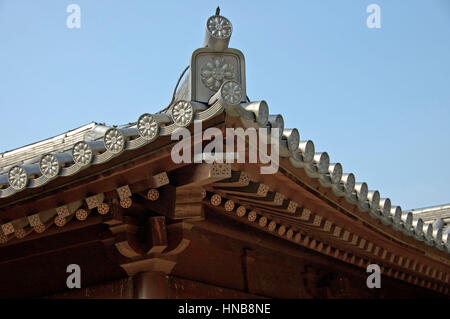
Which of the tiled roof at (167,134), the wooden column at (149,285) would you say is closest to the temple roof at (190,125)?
the tiled roof at (167,134)

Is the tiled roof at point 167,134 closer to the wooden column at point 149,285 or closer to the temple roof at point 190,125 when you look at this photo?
the temple roof at point 190,125

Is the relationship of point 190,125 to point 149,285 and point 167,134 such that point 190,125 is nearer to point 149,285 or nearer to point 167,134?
point 167,134

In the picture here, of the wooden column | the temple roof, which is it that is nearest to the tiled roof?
the temple roof

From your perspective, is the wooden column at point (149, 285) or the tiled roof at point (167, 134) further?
the wooden column at point (149, 285)

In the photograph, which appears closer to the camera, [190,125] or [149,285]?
[190,125]

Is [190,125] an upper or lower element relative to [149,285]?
upper

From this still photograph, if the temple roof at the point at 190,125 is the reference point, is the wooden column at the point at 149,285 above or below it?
below

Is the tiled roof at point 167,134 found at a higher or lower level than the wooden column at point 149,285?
higher

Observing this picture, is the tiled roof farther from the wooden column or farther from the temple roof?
the wooden column

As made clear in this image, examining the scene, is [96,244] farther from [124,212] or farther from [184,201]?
[184,201]

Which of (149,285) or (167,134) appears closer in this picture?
(167,134)

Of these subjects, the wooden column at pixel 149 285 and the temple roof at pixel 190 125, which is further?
the wooden column at pixel 149 285

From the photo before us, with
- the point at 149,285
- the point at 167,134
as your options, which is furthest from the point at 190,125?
the point at 149,285
